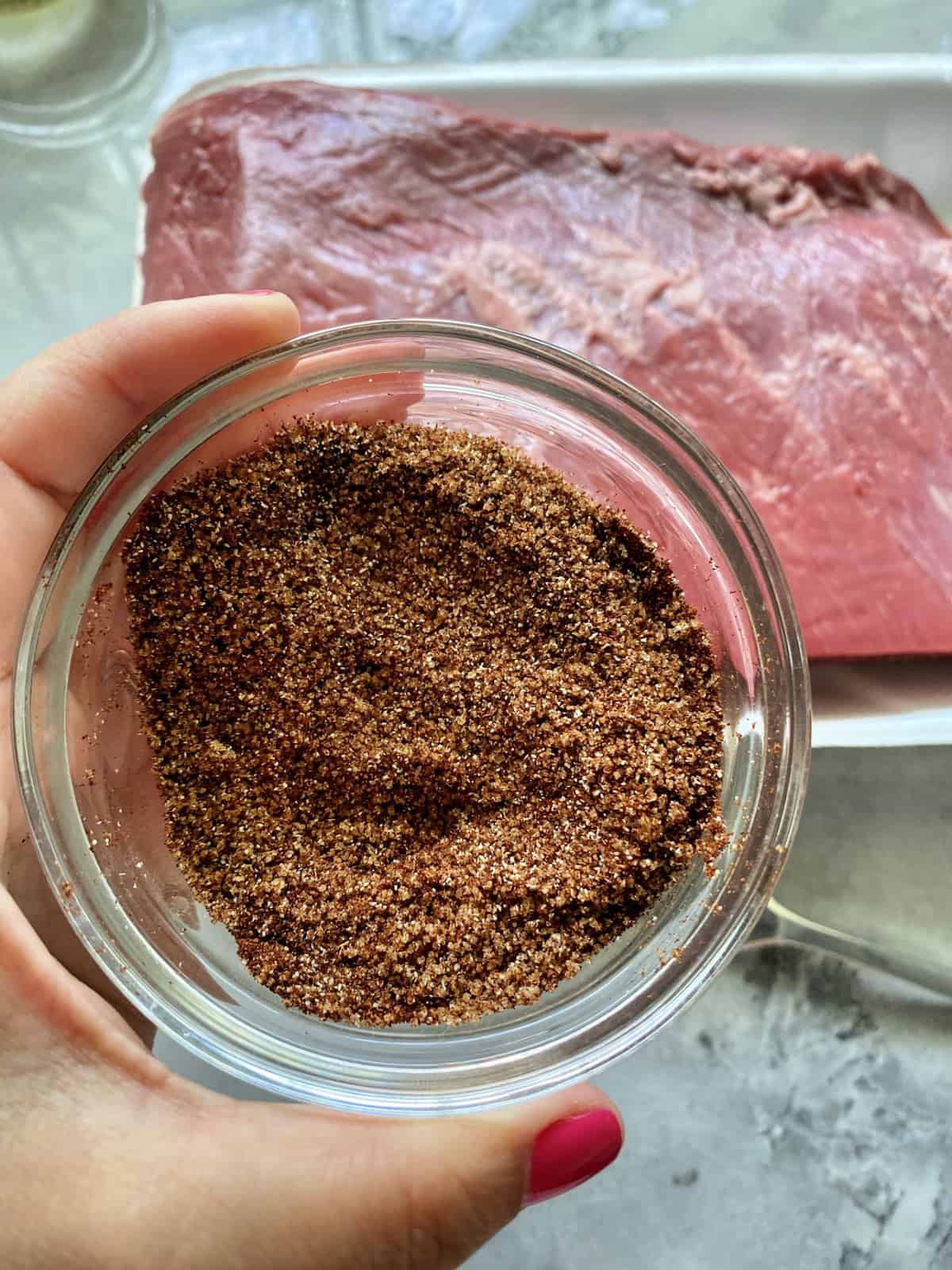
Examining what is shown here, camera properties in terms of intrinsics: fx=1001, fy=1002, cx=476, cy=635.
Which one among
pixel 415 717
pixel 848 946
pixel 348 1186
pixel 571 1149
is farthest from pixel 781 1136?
pixel 415 717

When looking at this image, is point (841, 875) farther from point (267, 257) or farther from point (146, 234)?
point (146, 234)

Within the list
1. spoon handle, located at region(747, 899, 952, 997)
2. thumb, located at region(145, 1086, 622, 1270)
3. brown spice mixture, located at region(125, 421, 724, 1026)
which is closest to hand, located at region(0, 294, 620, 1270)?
thumb, located at region(145, 1086, 622, 1270)

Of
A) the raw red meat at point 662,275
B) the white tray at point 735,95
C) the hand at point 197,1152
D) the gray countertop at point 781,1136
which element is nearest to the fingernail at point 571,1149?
the hand at point 197,1152

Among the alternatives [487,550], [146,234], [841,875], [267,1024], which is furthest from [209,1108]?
[146,234]

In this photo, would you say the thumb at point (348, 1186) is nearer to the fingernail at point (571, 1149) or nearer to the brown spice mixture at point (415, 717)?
the fingernail at point (571, 1149)

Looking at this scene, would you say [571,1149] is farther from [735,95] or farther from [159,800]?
[735,95]

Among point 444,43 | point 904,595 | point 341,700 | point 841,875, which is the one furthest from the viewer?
point 444,43

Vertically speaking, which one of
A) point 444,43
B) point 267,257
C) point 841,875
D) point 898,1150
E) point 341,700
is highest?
point 444,43
